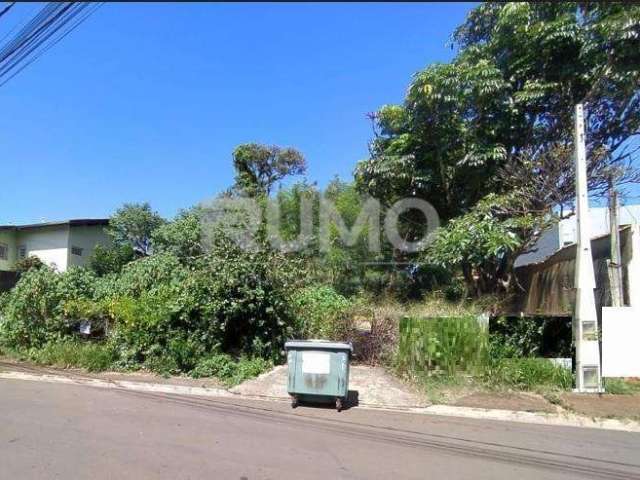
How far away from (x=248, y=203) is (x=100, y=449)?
1751 centimetres

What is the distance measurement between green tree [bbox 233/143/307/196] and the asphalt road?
24510mm

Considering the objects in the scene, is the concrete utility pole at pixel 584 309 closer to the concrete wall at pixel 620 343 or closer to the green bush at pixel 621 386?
the green bush at pixel 621 386

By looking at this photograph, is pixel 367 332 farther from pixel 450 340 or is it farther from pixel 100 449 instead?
pixel 100 449

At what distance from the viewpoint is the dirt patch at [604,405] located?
29.0ft

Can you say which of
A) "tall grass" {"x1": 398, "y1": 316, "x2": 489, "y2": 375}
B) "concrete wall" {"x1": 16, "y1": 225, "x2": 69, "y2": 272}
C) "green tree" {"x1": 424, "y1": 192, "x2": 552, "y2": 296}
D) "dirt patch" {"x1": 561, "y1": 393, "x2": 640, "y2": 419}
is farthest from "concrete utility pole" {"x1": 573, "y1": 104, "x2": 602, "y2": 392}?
"concrete wall" {"x1": 16, "y1": 225, "x2": 69, "y2": 272}

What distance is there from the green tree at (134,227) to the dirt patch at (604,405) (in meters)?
20.9

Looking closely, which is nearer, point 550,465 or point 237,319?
point 550,465

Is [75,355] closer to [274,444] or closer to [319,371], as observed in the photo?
[319,371]

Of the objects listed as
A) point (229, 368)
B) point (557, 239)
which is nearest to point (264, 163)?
point (557, 239)

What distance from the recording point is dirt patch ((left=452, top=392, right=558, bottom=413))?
9173 millimetres

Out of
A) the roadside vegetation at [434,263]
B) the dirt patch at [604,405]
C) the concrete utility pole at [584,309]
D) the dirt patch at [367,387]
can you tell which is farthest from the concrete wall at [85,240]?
the dirt patch at [604,405]

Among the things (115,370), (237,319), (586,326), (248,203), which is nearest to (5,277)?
(248,203)

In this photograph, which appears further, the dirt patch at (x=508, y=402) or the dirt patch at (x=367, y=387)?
the dirt patch at (x=367, y=387)

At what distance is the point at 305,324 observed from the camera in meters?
12.7
